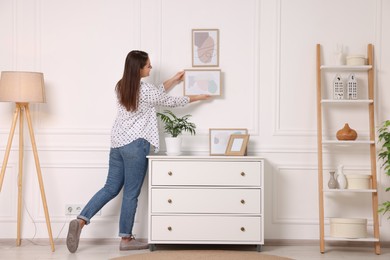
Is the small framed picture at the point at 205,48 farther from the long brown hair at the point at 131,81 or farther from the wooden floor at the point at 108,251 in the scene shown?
the wooden floor at the point at 108,251

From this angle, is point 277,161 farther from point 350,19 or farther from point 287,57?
point 350,19

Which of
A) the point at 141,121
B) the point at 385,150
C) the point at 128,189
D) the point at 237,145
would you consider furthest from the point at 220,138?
the point at 385,150

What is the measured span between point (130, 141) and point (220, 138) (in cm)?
74

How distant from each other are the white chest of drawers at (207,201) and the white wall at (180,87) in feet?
1.28

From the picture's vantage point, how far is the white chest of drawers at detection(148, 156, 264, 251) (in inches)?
170

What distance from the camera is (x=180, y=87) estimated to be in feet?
15.6

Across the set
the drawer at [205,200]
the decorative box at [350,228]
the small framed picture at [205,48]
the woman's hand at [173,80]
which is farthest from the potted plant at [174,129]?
the decorative box at [350,228]

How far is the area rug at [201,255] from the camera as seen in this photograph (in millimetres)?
4027

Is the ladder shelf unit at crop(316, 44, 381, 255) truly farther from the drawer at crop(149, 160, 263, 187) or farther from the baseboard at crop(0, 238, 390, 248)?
the drawer at crop(149, 160, 263, 187)

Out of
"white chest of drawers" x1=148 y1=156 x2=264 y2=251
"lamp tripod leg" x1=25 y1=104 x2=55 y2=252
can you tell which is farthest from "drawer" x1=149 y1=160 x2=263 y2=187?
"lamp tripod leg" x1=25 y1=104 x2=55 y2=252

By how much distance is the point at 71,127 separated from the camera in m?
4.73

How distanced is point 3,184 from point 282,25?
260 centimetres

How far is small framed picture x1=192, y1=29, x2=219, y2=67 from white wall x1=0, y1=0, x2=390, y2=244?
5 cm

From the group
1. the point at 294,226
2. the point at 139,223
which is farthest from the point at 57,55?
the point at 294,226
